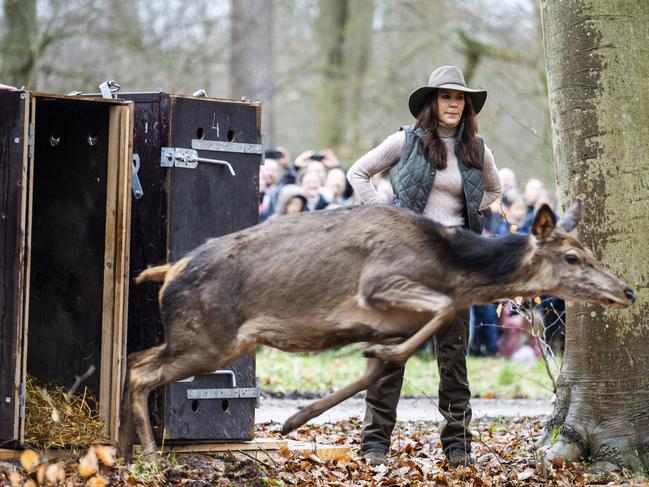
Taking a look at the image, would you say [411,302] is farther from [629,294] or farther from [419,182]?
[419,182]

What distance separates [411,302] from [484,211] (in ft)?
29.3

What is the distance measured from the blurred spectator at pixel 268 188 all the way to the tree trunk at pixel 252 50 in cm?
854

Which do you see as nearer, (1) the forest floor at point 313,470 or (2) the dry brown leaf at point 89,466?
(2) the dry brown leaf at point 89,466

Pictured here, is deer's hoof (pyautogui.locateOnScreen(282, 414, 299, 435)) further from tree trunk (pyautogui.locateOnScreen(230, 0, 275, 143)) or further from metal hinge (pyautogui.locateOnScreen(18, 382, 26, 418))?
tree trunk (pyautogui.locateOnScreen(230, 0, 275, 143))

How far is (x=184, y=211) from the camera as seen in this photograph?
8320 millimetres

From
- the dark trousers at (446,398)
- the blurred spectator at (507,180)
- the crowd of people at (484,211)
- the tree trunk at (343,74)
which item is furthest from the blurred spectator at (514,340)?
the dark trousers at (446,398)

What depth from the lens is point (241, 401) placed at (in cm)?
858

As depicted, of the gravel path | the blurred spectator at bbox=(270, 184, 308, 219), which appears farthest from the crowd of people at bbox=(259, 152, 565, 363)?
the gravel path

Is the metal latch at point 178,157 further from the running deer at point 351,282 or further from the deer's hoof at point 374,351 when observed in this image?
the deer's hoof at point 374,351

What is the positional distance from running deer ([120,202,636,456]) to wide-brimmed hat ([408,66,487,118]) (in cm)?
144

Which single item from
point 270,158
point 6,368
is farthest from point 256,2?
point 6,368

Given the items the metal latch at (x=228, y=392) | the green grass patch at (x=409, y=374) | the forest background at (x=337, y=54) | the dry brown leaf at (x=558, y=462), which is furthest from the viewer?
the forest background at (x=337, y=54)

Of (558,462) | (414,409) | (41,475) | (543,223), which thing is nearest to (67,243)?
(41,475)

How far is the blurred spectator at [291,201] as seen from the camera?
15242 mm
